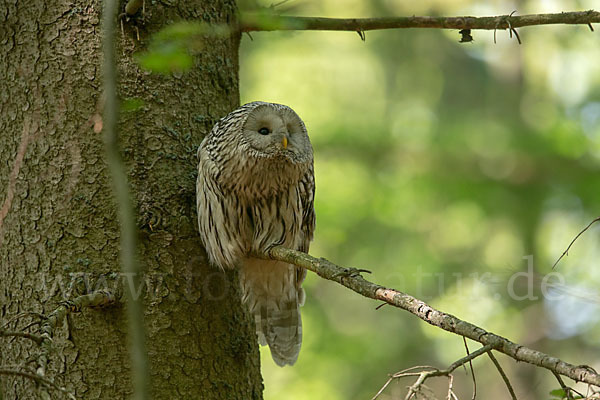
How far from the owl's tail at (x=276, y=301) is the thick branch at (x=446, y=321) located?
0.84 metres

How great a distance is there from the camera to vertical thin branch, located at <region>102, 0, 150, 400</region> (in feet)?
4.87

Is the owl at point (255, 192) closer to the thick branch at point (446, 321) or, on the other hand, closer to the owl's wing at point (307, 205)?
the owl's wing at point (307, 205)

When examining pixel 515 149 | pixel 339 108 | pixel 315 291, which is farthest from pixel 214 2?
pixel 339 108

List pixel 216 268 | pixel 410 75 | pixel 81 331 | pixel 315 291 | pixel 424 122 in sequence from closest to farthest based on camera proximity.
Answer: pixel 81 331, pixel 216 268, pixel 424 122, pixel 315 291, pixel 410 75

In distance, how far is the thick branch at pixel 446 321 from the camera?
1625 mm

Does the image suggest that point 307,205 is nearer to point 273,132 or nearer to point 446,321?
point 273,132

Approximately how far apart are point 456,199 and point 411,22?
522 centimetres

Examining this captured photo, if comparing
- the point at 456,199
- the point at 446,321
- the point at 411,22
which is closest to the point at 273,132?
the point at 411,22

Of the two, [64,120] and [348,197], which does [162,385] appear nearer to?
[64,120]

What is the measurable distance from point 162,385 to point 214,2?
174 centimetres

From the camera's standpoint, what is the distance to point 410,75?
44.3ft

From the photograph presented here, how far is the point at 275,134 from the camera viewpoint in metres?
3.12

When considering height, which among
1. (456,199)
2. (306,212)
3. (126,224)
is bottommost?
(126,224)

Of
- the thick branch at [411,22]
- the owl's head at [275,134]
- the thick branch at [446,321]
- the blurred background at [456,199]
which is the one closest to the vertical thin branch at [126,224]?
the thick branch at [446,321]
